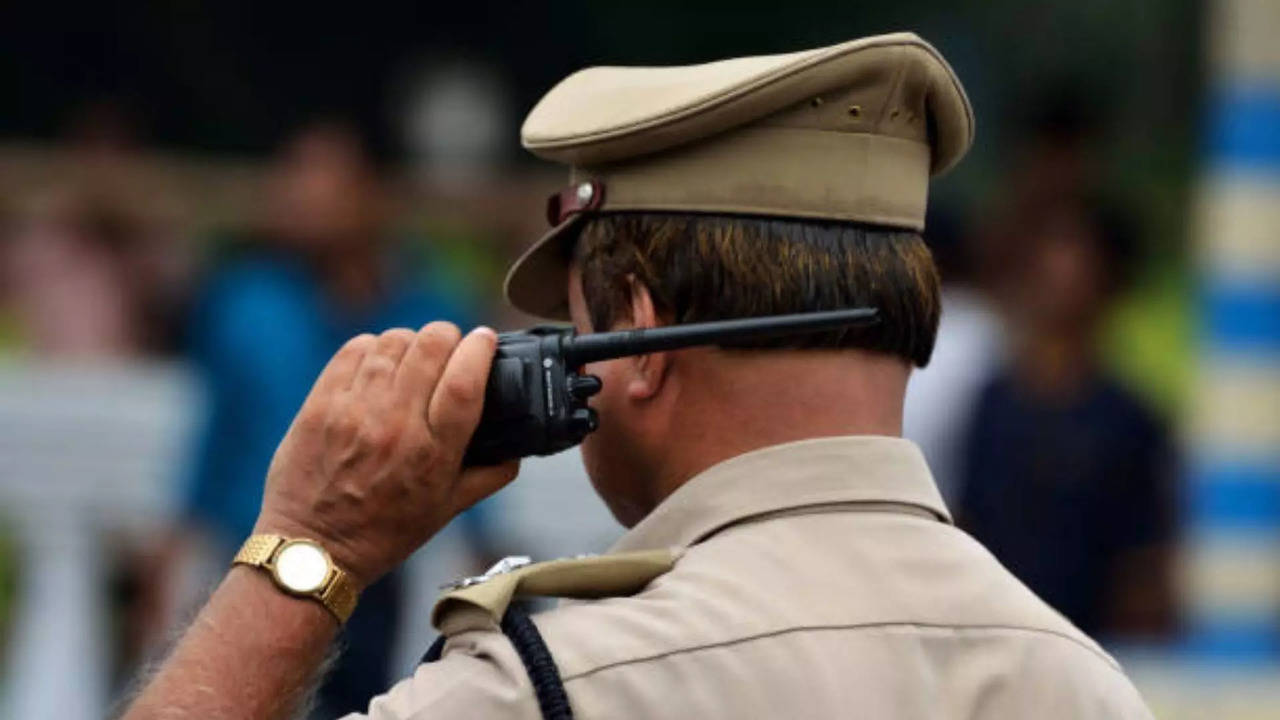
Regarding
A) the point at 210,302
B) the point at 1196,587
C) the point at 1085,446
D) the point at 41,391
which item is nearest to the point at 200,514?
the point at 210,302

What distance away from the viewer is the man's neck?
7.82 ft

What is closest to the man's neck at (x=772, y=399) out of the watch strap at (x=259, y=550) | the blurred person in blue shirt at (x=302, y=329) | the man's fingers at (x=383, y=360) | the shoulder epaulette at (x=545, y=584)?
the shoulder epaulette at (x=545, y=584)

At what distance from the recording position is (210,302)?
6523 mm

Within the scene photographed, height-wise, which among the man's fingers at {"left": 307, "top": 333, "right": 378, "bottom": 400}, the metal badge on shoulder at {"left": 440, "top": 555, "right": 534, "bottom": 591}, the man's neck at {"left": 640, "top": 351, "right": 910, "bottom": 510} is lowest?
the metal badge on shoulder at {"left": 440, "top": 555, "right": 534, "bottom": 591}

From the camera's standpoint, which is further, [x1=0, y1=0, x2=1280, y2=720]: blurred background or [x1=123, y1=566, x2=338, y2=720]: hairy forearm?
[x1=0, y1=0, x2=1280, y2=720]: blurred background

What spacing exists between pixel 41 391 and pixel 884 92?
5156 millimetres

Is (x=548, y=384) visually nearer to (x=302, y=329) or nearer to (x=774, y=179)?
(x=774, y=179)

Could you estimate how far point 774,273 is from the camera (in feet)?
7.75

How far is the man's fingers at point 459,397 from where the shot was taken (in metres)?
2.31

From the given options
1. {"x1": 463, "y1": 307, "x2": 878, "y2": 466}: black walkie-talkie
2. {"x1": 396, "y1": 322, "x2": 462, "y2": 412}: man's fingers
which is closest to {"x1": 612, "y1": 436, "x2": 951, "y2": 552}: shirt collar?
{"x1": 463, "y1": 307, "x2": 878, "y2": 466}: black walkie-talkie

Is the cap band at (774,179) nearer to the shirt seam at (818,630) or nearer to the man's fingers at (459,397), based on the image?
the man's fingers at (459,397)

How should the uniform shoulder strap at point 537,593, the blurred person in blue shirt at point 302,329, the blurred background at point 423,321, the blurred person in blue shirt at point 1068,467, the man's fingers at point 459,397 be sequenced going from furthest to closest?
the blurred person in blue shirt at point 1068,467 → the blurred background at point 423,321 → the blurred person in blue shirt at point 302,329 → the man's fingers at point 459,397 → the uniform shoulder strap at point 537,593

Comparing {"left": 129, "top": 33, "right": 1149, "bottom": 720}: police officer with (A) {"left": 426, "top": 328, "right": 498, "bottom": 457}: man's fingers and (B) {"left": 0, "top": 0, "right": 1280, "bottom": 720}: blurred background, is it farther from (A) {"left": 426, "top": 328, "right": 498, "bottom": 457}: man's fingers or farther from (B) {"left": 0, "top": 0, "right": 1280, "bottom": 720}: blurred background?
(B) {"left": 0, "top": 0, "right": 1280, "bottom": 720}: blurred background

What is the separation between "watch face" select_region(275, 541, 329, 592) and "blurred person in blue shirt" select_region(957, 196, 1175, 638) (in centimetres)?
462
